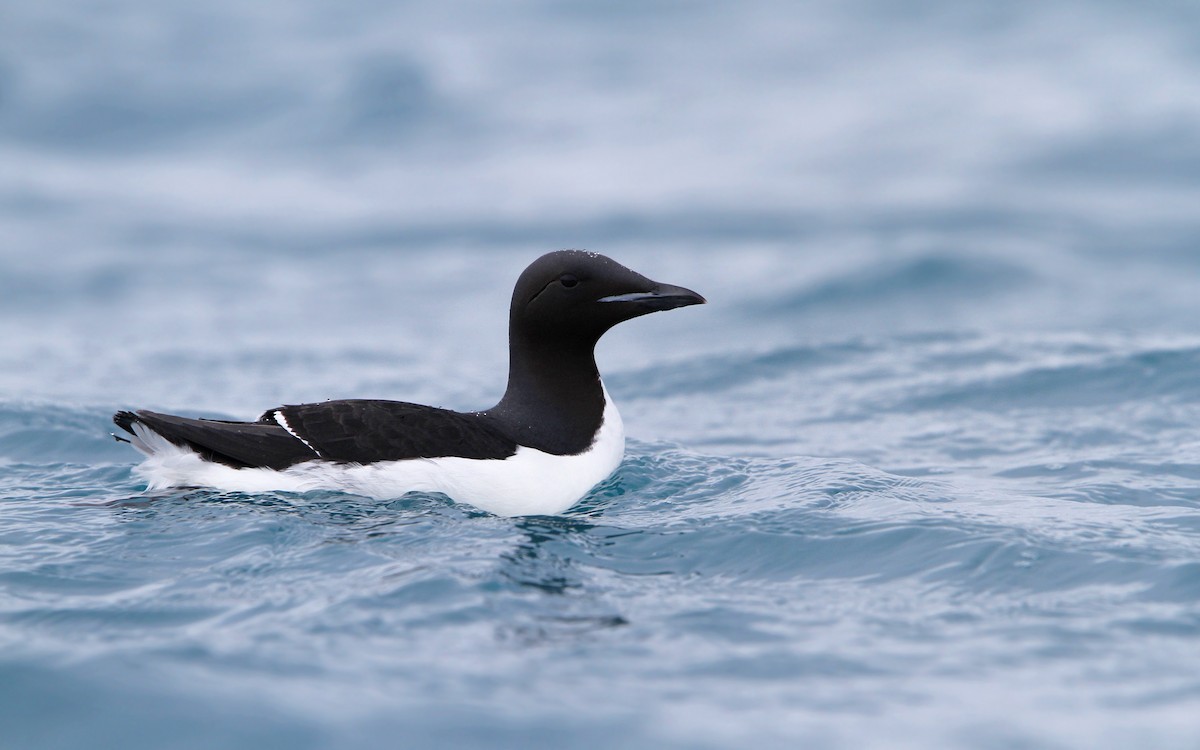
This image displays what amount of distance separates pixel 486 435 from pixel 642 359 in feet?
15.3

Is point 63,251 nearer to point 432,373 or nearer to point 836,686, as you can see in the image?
point 432,373

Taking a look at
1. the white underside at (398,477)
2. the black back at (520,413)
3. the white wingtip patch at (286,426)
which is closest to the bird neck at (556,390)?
the black back at (520,413)

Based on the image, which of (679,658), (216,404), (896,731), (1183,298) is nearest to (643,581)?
(679,658)

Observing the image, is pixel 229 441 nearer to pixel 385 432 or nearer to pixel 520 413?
pixel 385 432

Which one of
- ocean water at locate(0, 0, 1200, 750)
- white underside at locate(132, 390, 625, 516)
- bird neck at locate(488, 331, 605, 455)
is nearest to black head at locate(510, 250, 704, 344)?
bird neck at locate(488, 331, 605, 455)

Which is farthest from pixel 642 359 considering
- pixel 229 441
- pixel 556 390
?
pixel 229 441

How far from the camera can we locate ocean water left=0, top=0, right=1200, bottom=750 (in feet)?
13.3

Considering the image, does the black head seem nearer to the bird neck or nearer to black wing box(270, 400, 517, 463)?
the bird neck

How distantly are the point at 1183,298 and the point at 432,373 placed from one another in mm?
6058

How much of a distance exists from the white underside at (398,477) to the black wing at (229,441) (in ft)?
0.12

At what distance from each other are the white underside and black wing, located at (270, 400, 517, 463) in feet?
0.15

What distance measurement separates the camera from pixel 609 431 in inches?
249

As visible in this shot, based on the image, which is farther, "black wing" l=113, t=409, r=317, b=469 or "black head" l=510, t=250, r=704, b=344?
"black head" l=510, t=250, r=704, b=344

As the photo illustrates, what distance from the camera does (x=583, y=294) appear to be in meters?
6.12
